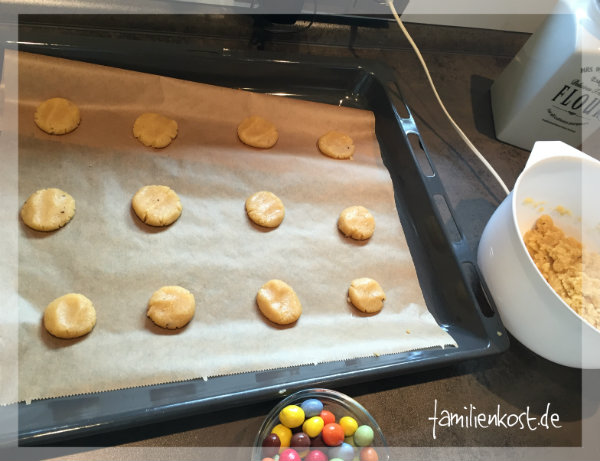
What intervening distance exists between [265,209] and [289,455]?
476mm

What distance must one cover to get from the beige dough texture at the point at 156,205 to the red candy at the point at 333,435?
48 cm

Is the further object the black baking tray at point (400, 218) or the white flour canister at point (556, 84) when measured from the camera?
the white flour canister at point (556, 84)

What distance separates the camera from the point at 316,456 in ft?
2.39

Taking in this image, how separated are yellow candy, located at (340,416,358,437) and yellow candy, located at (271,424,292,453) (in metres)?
0.09

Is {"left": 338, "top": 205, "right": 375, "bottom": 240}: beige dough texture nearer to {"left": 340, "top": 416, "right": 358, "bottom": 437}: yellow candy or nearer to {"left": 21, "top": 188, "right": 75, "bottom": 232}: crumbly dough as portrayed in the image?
{"left": 340, "top": 416, "right": 358, "bottom": 437}: yellow candy

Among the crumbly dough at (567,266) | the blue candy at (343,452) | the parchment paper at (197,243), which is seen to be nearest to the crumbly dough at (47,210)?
the parchment paper at (197,243)

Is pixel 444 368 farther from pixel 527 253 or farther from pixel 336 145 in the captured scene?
pixel 336 145

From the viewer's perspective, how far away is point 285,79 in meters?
1.19

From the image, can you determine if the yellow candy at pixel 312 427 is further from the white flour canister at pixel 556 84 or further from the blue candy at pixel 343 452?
the white flour canister at pixel 556 84

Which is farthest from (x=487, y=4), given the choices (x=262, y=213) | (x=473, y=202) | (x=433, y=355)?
(x=433, y=355)

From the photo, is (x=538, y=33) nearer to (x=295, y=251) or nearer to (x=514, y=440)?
(x=295, y=251)

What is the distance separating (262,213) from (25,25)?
27.6 inches

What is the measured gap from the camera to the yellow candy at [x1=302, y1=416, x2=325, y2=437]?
2.46 feet

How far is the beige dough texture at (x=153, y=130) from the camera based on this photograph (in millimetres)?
1011
